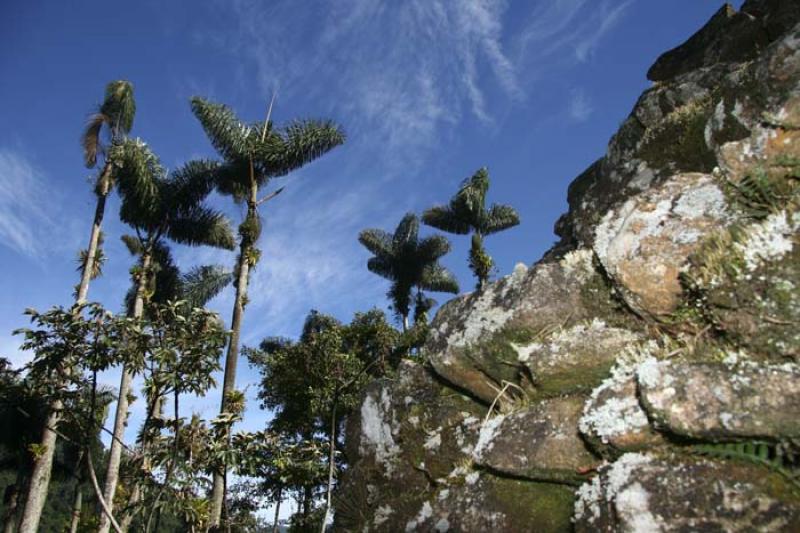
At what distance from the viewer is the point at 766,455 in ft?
13.3

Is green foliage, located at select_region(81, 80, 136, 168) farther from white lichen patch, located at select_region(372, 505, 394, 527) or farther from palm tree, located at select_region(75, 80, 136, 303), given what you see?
white lichen patch, located at select_region(372, 505, 394, 527)

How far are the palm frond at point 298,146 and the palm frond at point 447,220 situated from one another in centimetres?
627

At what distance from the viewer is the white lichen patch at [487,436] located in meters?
6.02

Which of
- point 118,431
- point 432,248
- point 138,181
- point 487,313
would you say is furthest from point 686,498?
point 432,248

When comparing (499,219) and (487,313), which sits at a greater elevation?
(499,219)

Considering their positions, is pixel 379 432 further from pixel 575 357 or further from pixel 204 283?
pixel 204 283

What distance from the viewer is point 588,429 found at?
5129mm

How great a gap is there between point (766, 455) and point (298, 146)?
1757 centimetres

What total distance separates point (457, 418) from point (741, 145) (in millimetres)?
4454

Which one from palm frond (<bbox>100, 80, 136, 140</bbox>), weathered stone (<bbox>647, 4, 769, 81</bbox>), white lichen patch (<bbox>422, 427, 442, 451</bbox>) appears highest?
palm frond (<bbox>100, 80, 136, 140</bbox>)

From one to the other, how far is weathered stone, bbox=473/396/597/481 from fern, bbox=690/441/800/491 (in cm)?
117

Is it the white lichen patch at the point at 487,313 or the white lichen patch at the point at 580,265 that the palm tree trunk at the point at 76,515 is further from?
the white lichen patch at the point at 580,265

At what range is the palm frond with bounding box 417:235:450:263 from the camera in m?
27.6

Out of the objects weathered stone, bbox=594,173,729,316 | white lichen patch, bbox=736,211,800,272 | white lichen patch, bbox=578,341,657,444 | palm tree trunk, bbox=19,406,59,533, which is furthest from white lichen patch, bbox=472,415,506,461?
palm tree trunk, bbox=19,406,59,533
